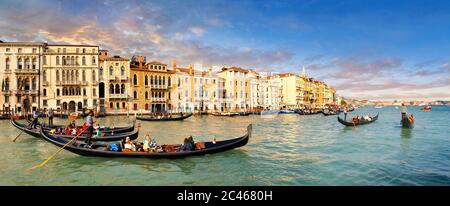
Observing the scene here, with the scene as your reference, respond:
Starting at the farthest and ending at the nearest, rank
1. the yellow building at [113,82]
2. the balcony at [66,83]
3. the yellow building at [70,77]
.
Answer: the yellow building at [113,82], the balcony at [66,83], the yellow building at [70,77]

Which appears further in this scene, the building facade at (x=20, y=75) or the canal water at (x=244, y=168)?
the building facade at (x=20, y=75)

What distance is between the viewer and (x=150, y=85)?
3378cm

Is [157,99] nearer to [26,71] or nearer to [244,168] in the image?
[26,71]

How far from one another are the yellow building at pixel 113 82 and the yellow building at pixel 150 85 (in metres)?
0.92

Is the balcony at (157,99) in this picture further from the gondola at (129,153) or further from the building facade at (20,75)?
the gondola at (129,153)

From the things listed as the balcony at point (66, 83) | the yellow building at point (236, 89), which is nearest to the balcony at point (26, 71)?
the balcony at point (66, 83)

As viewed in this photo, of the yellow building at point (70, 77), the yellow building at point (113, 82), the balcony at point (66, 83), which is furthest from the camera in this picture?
the yellow building at point (113, 82)

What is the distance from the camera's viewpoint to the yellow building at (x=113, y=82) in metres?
31.6

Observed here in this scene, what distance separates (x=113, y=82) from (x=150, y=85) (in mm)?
4538

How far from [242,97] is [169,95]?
12850 mm

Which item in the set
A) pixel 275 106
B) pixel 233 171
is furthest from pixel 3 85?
pixel 275 106
